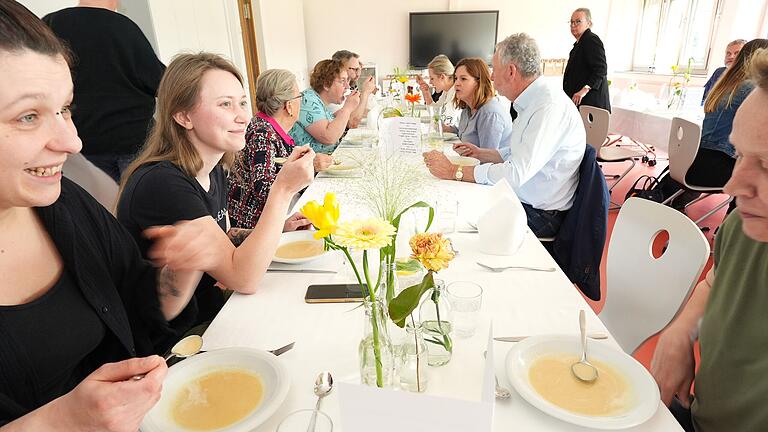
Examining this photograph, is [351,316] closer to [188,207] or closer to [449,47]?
[188,207]

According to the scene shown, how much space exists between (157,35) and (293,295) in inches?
123

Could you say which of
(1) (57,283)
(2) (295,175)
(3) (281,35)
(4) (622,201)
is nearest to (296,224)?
(2) (295,175)

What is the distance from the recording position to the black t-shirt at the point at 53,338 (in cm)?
83

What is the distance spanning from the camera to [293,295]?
1.18m

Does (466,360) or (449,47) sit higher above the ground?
(449,47)

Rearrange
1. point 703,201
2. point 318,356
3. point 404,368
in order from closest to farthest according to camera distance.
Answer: point 404,368 → point 318,356 → point 703,201

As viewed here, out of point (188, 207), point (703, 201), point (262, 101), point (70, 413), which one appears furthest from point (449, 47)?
point (70, 413)

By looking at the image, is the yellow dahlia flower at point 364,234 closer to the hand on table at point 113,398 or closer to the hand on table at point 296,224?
the hand on table at point 113,398

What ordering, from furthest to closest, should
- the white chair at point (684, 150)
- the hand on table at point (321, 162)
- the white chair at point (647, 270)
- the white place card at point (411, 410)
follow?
the white chair at point (684, 150) → the hand on table at point (321, 162) → the white chair at point (647, 270) → the white place card at point (411, 410)

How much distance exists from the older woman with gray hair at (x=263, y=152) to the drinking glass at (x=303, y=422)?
1612 mm

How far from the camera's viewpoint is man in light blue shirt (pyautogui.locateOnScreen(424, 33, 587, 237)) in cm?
206

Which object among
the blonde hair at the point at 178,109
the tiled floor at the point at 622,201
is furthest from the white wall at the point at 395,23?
the blonde hair at the point at 178,109

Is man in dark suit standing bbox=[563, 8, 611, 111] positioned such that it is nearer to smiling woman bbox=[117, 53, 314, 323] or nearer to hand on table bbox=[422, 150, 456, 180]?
hand on table bbox=[422, 150, 456, 180]

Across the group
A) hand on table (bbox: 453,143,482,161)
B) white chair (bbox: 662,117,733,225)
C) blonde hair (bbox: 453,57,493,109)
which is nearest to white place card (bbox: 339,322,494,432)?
hand on table (bbox: 453,143,482,161)
